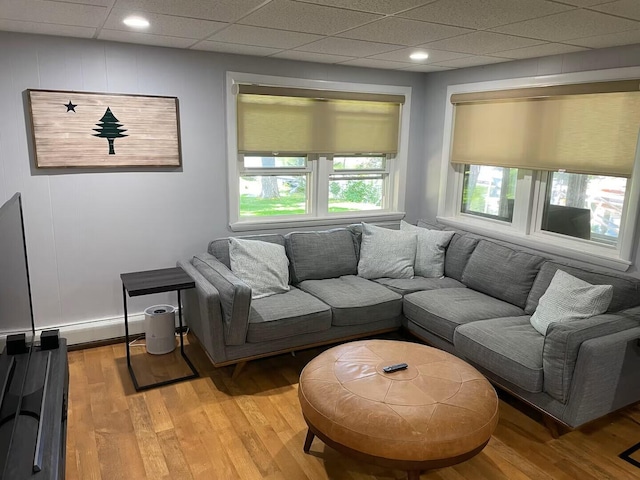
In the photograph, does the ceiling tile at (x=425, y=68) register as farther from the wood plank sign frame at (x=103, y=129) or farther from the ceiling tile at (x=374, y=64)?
the wood plank sign frame at (x=103, y=129)

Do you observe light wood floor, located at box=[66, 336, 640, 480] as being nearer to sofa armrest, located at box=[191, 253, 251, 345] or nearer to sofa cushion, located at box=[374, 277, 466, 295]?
sofa armrest, located at box=[191, 253, 251, 345]

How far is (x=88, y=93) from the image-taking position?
133 inches

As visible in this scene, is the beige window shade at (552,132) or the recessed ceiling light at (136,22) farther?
the beige window shade at (552,132)

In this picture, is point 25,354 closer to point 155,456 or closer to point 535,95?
point 155,456

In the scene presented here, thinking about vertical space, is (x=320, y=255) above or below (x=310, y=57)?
below

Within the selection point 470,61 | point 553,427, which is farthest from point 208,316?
point 470,61

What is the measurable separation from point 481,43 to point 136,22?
206 cm

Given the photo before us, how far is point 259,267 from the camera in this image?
361cm

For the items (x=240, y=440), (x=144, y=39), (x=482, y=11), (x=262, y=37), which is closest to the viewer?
(x=482, y=11)

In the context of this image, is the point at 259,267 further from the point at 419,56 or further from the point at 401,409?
the point at 419,56

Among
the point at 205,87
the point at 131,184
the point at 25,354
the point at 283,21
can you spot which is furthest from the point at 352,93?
the point at 25,354

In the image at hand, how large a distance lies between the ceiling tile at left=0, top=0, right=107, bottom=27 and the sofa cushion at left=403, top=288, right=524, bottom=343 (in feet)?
8.74

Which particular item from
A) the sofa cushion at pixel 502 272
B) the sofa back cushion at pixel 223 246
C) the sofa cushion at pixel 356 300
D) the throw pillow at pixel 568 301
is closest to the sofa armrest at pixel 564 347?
the throw pillow at pixel 568 301

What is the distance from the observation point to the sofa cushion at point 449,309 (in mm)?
3270
